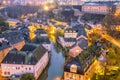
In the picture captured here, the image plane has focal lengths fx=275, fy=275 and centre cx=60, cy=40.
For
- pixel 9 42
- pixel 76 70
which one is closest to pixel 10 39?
pixel 9 42

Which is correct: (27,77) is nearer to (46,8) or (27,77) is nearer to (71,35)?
(71,35)

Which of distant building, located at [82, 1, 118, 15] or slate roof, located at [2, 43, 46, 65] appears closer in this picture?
slate roof, located at [2, 43, 46, 65]

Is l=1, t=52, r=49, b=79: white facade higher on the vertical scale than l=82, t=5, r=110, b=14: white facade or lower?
higher

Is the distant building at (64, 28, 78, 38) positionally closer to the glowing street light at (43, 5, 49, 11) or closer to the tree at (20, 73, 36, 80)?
the tree at (20, 73, 36, 80)

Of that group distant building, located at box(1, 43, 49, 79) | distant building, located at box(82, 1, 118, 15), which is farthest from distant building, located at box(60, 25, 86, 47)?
distant building, located at box(82, 1, 118, 15)

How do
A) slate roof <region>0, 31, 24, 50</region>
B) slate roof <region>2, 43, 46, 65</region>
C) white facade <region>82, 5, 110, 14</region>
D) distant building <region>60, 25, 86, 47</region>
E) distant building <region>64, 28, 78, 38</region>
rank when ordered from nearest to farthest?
slate roof <region>2, 43, 46, 65</region> < slate roof <region>0, 31, 24, 50</region> < distant building <region>60, 25, 86, 47</region> < distant building <region>64, 28, 78, 38</region> < white facade <region>82, 5, 110, 14</region>

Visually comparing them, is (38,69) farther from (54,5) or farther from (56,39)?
(54,5)

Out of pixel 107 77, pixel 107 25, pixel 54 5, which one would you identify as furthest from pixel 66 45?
pixel 54 5

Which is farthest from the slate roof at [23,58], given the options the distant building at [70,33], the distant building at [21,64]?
the distant building at [70,33]
